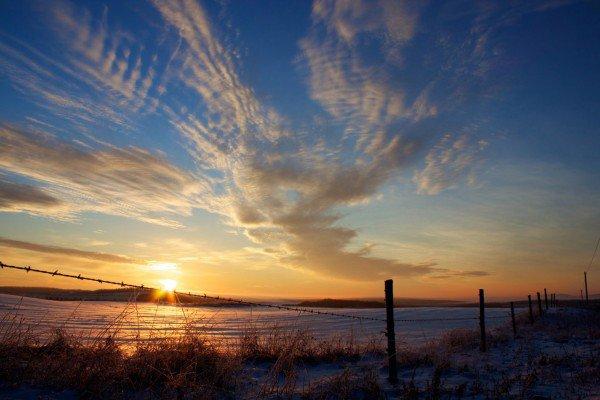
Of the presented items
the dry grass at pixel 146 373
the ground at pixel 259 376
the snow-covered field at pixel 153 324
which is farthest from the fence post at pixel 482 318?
the dry grass at pixel 146 373

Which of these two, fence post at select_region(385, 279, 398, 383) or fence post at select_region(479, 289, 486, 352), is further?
fence post at select_region(479, 289, 486, 352)

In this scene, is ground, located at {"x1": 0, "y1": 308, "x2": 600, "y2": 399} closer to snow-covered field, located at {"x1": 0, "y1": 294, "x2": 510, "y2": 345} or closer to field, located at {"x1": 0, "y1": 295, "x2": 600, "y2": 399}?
field, located at {"x1": 0, "y1": 295, "x2": 600, "y2": 399}

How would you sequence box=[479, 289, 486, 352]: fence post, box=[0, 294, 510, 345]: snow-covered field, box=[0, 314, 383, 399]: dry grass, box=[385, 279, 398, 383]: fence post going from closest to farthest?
box=[0, 314, 383, 399]: dry grass, box=[385, 279, 398, 383]: fence post, box=[0, 294, 510, 345]: snow-covered field, box=[479, 289, 486, 352]: fence post

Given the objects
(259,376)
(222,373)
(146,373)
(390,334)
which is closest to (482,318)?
(390,334)

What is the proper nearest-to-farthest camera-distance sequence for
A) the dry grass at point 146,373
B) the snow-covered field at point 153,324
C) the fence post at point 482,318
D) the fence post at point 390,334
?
the dry grass at point 146,373, the fence post at point 390,334, the snow-covered field at point 153,324, the fence post at point 482,318

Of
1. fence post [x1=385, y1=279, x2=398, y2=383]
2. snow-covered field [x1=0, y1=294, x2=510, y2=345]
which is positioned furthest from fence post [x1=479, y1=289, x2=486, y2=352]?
fence post [x1=385, y1=279, x2=398, y2=383]

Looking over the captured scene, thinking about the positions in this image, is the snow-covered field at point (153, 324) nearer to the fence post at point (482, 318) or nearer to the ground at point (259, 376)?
the fence post at point (482, 318)

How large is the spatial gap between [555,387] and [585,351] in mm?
6785

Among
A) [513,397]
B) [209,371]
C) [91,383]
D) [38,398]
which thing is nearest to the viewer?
[38,398]

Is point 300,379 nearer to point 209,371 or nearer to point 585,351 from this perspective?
point 209,371

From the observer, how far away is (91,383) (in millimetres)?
5551

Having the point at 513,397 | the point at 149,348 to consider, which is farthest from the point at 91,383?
the point at 513,397

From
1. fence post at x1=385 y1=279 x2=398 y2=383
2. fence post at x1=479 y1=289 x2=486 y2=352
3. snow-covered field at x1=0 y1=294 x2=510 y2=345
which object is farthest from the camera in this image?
fence post at x1=479 y1=289 x2=486 y2=352

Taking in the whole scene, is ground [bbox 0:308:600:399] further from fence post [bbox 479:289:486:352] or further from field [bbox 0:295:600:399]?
fence post [bbox 479:289:486:352]
